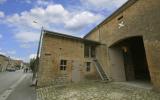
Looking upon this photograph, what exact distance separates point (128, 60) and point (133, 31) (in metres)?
5.59

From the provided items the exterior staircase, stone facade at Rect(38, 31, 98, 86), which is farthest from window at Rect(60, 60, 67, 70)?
the exterior staircase

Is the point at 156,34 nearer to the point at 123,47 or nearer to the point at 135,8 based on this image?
the point at 135,8

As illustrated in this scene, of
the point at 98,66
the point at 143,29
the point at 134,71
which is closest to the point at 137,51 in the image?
the point at 134,71

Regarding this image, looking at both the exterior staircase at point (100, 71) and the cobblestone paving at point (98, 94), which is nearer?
the cobblestone paving at point (98, 94)

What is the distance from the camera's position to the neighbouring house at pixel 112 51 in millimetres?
9062

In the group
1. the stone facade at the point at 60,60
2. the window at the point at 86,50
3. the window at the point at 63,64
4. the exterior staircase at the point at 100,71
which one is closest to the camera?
the stone facade at the point at 60,60

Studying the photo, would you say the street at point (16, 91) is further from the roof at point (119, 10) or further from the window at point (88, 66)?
the roof at point (119, 10)

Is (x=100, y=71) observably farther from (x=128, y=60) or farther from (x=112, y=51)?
(x=128, y=60)

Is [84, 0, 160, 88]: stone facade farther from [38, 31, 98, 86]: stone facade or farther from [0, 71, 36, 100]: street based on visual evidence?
[0, 71, 36, 100]: street

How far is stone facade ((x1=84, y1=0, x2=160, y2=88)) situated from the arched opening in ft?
0.38

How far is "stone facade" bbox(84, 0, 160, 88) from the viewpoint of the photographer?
870cm

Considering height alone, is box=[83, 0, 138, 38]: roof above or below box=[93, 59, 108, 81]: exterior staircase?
above

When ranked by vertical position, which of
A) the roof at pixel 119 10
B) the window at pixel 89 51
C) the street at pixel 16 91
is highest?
the roof at pixel 119 10

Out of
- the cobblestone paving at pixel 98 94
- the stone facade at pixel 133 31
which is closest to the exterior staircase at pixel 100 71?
the stone facade at pixel 133 31
